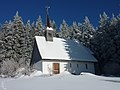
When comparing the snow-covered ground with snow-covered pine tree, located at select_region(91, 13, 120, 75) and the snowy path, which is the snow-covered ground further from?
snow-covered pine tree, located at select_region(91, 13, 120, 75)

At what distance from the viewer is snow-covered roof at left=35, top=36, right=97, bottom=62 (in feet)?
123

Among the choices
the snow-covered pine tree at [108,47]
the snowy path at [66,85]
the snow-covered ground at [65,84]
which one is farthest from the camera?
the snow-covered pine tree at [108,47]

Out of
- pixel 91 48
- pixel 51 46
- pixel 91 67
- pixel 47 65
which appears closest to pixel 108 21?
pixel 91 48

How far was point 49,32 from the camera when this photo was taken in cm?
4200

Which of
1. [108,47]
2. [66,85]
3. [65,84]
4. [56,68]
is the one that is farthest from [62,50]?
[66,85]

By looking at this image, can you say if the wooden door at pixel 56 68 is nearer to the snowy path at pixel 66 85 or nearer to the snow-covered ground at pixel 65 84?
the snow-covered ground at pixel 65 84

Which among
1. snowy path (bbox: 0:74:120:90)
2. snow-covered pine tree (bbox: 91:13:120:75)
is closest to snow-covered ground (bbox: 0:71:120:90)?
snowy path (bbox: 0:74:120:90)

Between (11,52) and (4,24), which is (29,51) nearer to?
(11,52)

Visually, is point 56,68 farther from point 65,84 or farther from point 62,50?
point 65,84

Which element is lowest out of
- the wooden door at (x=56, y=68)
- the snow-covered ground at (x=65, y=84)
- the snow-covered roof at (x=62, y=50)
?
the snow-covered ground at (x=65, y=84)

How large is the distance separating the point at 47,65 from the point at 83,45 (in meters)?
11.1

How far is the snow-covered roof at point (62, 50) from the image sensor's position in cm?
3759

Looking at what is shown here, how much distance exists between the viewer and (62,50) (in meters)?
39.8

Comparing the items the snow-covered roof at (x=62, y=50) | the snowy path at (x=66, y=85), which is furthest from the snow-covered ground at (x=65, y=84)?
the snow-covered roof at (x=62, y=50)
